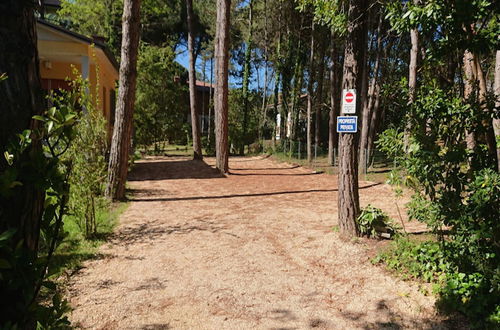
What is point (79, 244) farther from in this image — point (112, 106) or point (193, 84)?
point (193, 84)

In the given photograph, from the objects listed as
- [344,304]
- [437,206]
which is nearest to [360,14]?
[437,206]

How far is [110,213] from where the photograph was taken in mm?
7105

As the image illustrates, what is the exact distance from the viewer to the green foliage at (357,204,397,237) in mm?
5086

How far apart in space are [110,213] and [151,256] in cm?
265

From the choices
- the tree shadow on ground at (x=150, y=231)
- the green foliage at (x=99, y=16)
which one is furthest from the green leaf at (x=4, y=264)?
the green foliage at (x=99, y=16)

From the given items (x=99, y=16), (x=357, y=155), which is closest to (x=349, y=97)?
(x=357, y=155)

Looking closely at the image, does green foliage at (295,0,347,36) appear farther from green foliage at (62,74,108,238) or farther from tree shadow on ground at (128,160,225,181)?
tree shadow on ground at (128,160,225,181)

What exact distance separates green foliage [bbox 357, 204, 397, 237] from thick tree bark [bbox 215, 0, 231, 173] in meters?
8.99

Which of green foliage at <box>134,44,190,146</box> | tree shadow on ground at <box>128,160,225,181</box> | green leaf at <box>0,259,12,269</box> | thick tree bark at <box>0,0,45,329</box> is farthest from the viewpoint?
green foliage at <box>134,44,190,146</box>

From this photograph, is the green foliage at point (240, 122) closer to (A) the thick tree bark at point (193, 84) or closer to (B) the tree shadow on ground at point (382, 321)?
(A) the thick tree bark at point (193, 84)

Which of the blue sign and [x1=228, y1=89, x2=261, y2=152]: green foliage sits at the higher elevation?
[x1=228, y1=89, x2=261, y2=152]: green foliage

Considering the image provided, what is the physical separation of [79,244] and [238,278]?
247cm

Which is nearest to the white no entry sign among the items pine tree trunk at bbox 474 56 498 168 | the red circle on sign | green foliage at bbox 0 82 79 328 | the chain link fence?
the red circle on sign

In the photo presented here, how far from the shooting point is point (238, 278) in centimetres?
420
